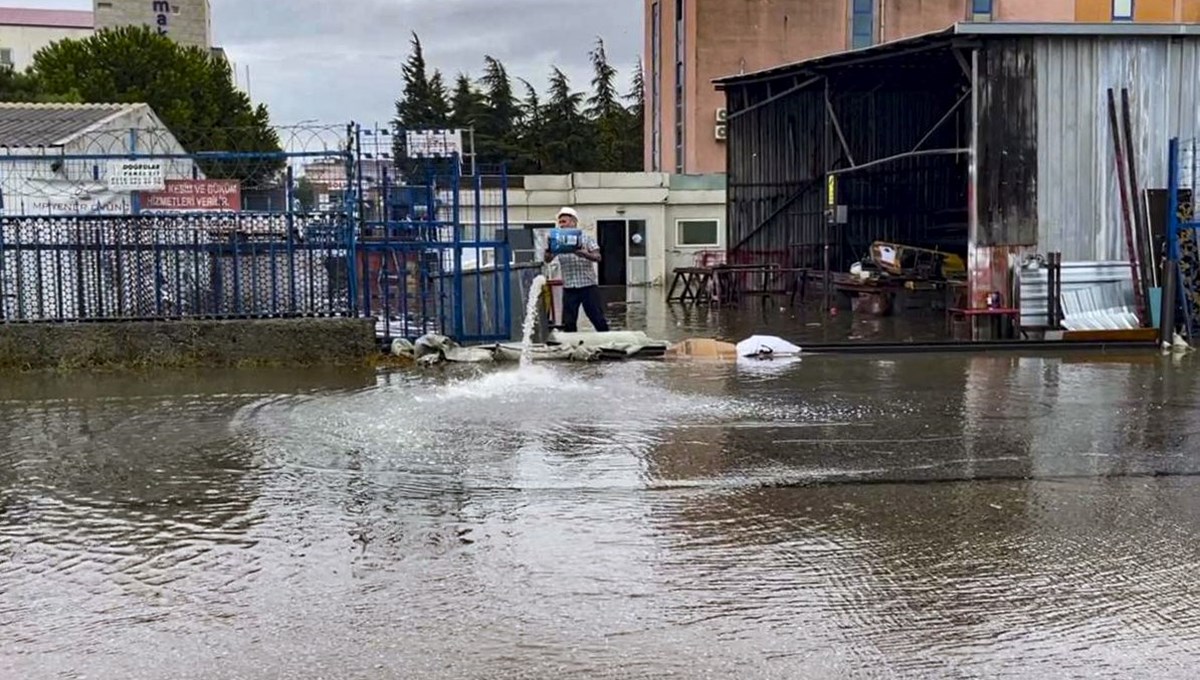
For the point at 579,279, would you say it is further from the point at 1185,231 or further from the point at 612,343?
the point at 1185,231

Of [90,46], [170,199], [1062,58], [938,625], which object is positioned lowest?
[938,625]

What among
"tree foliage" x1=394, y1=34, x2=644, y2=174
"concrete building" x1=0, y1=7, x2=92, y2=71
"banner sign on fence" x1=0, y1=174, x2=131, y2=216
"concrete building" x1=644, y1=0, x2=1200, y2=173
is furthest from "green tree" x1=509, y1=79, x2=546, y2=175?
"concrete building" x1=0, y1=7, x2=92, y2=71

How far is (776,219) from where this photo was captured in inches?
951

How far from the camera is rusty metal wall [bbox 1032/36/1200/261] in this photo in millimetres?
14539

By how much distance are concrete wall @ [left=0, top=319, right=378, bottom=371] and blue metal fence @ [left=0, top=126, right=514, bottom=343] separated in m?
0.23

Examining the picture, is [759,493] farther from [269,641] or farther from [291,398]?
[291,398]

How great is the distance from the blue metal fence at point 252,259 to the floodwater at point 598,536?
6.79 ft

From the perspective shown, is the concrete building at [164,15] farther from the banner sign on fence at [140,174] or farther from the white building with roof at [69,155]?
the banner sign on fence at [140,174]

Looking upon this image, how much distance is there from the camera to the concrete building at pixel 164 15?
87750 mm

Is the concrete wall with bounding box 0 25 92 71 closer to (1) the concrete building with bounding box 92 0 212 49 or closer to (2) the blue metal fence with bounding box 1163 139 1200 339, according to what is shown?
(1) the concrete building with bounding box 92 0 212 49

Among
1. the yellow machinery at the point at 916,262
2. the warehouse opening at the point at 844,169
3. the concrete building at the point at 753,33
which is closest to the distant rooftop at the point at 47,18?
the concrete building at the point at 753,33

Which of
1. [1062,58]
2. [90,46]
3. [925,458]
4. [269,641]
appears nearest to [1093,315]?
[1062,58]

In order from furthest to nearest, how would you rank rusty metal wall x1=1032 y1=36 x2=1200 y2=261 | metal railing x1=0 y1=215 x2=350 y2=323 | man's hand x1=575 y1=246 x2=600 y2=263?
1. rusty metal wall x1=1032 y1=36 x2=1200 y2=261
2. man's hand x1=575 y1=246 x2=600 y2=263
3. metal railing x1=0 y1=215 x2=350 y2=323

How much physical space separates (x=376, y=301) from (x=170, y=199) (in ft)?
7.97
